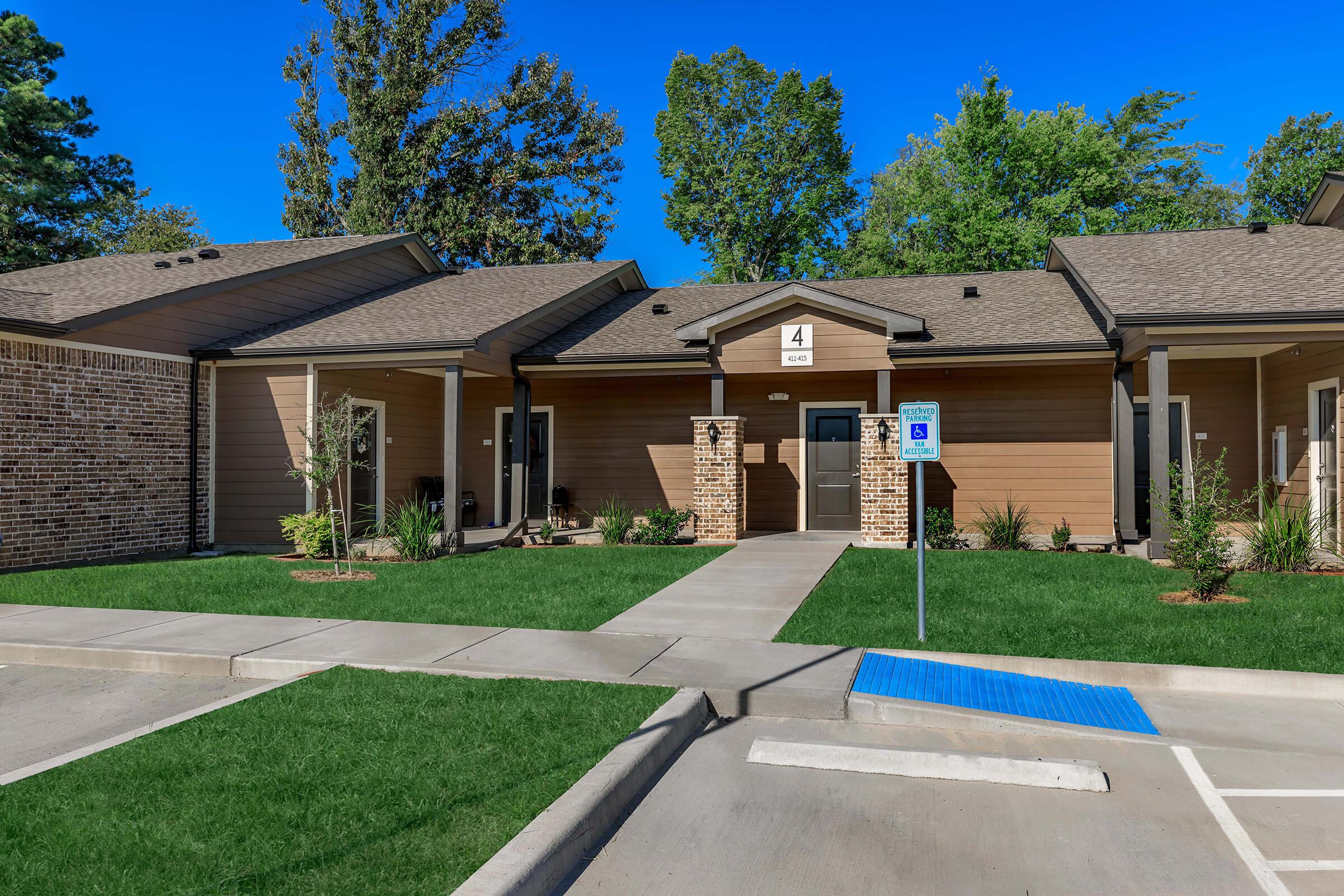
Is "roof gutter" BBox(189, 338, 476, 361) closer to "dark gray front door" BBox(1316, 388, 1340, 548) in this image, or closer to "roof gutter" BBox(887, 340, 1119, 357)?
"roof gutter" BBox(887, 340, 1119, 357)

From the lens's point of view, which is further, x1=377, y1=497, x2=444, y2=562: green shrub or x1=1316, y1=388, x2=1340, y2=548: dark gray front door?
x1=377, y1=497, x2=444, y2=562: green shrub

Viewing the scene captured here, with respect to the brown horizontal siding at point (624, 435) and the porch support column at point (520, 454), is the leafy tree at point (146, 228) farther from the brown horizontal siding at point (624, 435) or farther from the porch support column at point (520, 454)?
the porch support column at point (520, 454)

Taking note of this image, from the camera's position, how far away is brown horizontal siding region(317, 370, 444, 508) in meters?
14.9

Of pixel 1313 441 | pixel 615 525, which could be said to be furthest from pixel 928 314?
pixel 615 525

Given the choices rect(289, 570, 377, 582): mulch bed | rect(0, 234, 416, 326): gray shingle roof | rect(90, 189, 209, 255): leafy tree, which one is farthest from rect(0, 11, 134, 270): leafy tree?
rect(289, 570, 377, 582): mulch bed

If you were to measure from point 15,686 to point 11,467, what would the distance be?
6304 millimetres

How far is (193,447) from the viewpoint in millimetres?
14023

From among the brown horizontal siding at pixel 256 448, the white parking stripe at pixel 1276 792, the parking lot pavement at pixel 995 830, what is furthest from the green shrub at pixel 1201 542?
the brown horizontal siding at pixel 256 448

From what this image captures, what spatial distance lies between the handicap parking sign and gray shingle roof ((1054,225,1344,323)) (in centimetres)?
548

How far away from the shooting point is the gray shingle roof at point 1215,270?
37.8ft

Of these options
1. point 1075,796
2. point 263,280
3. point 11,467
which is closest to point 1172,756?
point 1075,796

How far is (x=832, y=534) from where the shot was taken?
586 inches

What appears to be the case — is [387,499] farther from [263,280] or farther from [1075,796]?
[1075,796]

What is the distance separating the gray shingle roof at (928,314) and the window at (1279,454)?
9.93ft
